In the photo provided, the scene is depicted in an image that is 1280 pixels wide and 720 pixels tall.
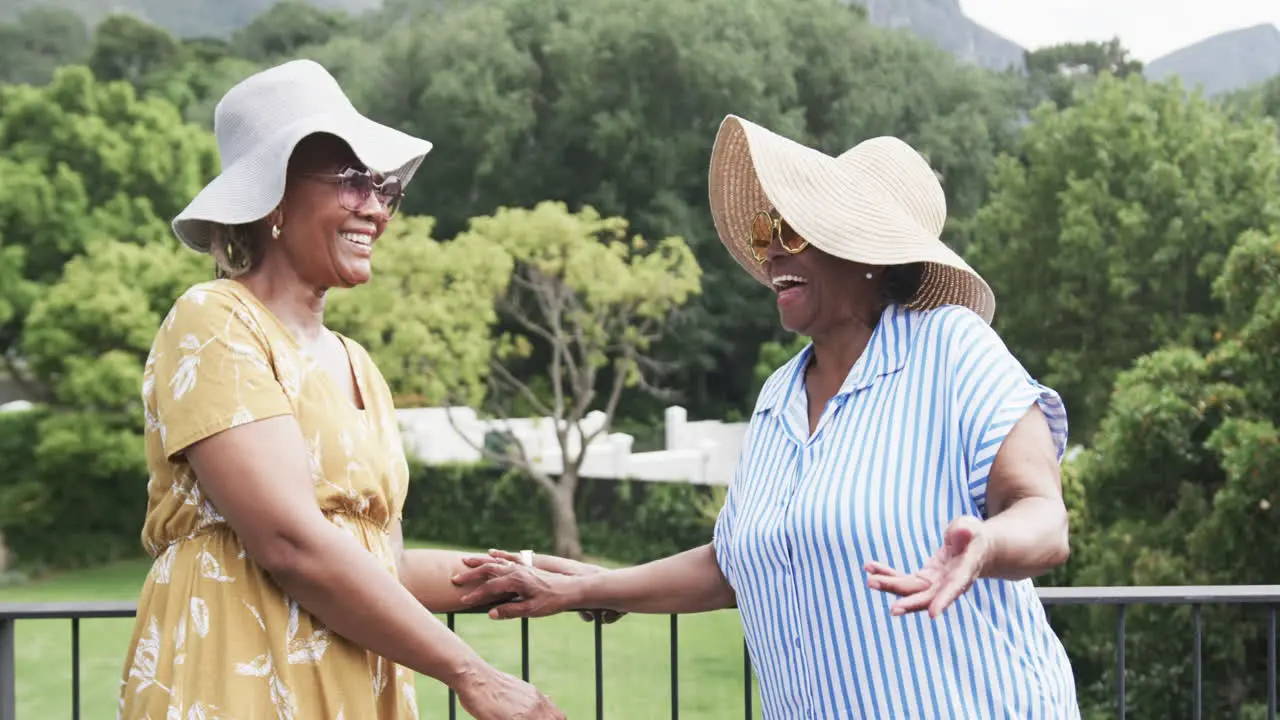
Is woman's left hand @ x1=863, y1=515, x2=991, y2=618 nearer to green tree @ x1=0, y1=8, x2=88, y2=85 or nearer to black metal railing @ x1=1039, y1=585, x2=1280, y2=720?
black metal railing @ x1=1039, y1=585, x2=1280, y2=720

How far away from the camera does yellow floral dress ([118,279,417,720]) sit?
64.9 inches

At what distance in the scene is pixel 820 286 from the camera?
1817mm

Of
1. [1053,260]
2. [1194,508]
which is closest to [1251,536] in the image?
[1194,508]

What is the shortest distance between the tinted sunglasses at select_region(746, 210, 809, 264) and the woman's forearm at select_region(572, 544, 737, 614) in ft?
1.49

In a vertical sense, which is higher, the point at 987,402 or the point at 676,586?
the point at 987,402

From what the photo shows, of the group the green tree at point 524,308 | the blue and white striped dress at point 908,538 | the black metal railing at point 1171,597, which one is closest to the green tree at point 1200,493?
the black metal railing at point 1171,597

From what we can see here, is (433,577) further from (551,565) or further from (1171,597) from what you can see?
(1171,597)

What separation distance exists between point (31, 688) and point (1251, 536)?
2183 cm

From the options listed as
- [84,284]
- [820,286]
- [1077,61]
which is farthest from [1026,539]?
[1077,61]

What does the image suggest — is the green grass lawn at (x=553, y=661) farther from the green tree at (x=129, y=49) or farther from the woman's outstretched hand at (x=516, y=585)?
the woman's outstretched hand at (x=516, y=585)

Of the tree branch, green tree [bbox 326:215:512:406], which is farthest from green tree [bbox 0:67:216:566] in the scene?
the tree branch

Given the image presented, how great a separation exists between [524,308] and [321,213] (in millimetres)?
25348

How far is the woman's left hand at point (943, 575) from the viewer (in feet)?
4.53

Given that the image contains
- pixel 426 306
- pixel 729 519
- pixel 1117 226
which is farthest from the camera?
pixel 426 306
